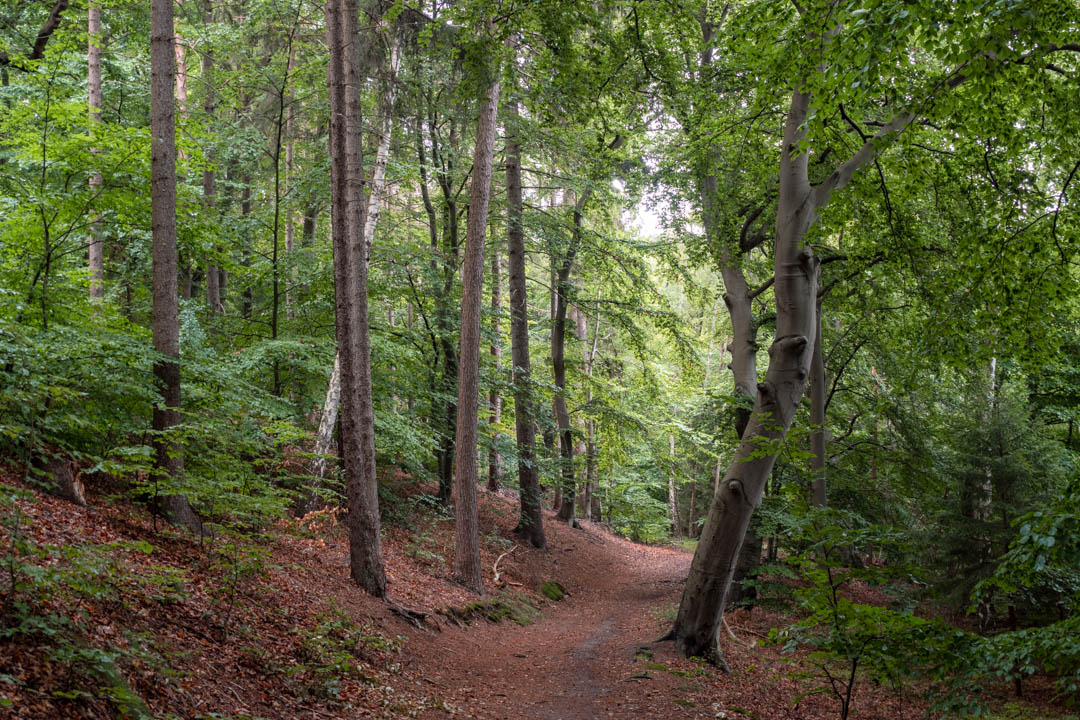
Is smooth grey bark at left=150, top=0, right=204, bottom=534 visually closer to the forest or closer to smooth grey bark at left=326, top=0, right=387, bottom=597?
the forest

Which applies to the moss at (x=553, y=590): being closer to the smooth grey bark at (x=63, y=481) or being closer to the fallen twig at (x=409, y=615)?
the fallen twig at (x=409, y=615)

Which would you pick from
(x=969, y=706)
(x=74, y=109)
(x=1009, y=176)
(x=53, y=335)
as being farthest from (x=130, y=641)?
(x=1009, y=176)

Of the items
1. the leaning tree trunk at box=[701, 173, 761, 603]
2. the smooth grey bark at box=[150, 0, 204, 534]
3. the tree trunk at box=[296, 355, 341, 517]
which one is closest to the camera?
the smooth grey bark at box=[150, 0, 204, 534]

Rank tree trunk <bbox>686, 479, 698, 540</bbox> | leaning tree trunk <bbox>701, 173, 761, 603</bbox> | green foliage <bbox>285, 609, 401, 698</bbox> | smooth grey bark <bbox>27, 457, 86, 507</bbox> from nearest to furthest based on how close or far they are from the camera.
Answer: green foliage <bbox>285, 609, 401, 698</bbox>, smooth grey bark <bbox>27, 457, 86, 507</bbox>, leaning tree trunk <bbox>701, 173, 761, 603</bbox>, tree trunk <bbox>686, 479, 698, 540</bbox>

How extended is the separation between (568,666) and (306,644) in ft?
12.8

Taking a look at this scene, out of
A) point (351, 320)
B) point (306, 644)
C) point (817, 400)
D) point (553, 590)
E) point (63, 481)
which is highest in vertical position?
point (351, 320)

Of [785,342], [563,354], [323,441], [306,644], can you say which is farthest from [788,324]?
[563,354]

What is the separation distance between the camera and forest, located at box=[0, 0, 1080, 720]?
15.6 ft

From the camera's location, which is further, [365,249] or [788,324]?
[365,249]

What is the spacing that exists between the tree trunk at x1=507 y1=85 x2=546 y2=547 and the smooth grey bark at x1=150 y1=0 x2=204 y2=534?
8.00 metres

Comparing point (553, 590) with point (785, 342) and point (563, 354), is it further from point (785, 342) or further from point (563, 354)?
point (785, 342)

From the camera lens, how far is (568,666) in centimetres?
891

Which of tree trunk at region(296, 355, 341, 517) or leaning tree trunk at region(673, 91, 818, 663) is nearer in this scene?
leaning tree trunk at region(673, 91, 818, 663)

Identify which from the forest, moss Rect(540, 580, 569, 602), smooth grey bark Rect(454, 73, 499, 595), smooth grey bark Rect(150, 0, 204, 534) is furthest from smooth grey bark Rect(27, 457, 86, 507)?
moss Rect(540, 580, 569, 602)
